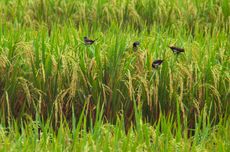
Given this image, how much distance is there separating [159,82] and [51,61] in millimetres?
693

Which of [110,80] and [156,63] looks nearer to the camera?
[156,63]

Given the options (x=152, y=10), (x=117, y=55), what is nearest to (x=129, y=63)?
(x=117, y=55)

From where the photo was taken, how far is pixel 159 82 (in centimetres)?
389

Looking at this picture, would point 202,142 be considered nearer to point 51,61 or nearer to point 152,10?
point 51,61

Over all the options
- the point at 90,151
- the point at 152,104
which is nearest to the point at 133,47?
the point at 152,104

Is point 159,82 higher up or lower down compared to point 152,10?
lower down

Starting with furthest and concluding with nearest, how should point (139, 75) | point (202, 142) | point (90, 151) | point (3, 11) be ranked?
point (3, 11), point (139, 75), point (202, 142), point (90, 151)

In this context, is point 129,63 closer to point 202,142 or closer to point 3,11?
point 202,142

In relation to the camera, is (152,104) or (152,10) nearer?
(152,104)

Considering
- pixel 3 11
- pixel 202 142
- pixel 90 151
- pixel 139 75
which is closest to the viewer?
pixel 90 151

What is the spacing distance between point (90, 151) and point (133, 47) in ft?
4.86

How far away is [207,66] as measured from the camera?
13.0ft

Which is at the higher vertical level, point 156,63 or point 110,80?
point 156,63

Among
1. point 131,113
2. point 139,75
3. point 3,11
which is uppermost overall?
point 3,11
